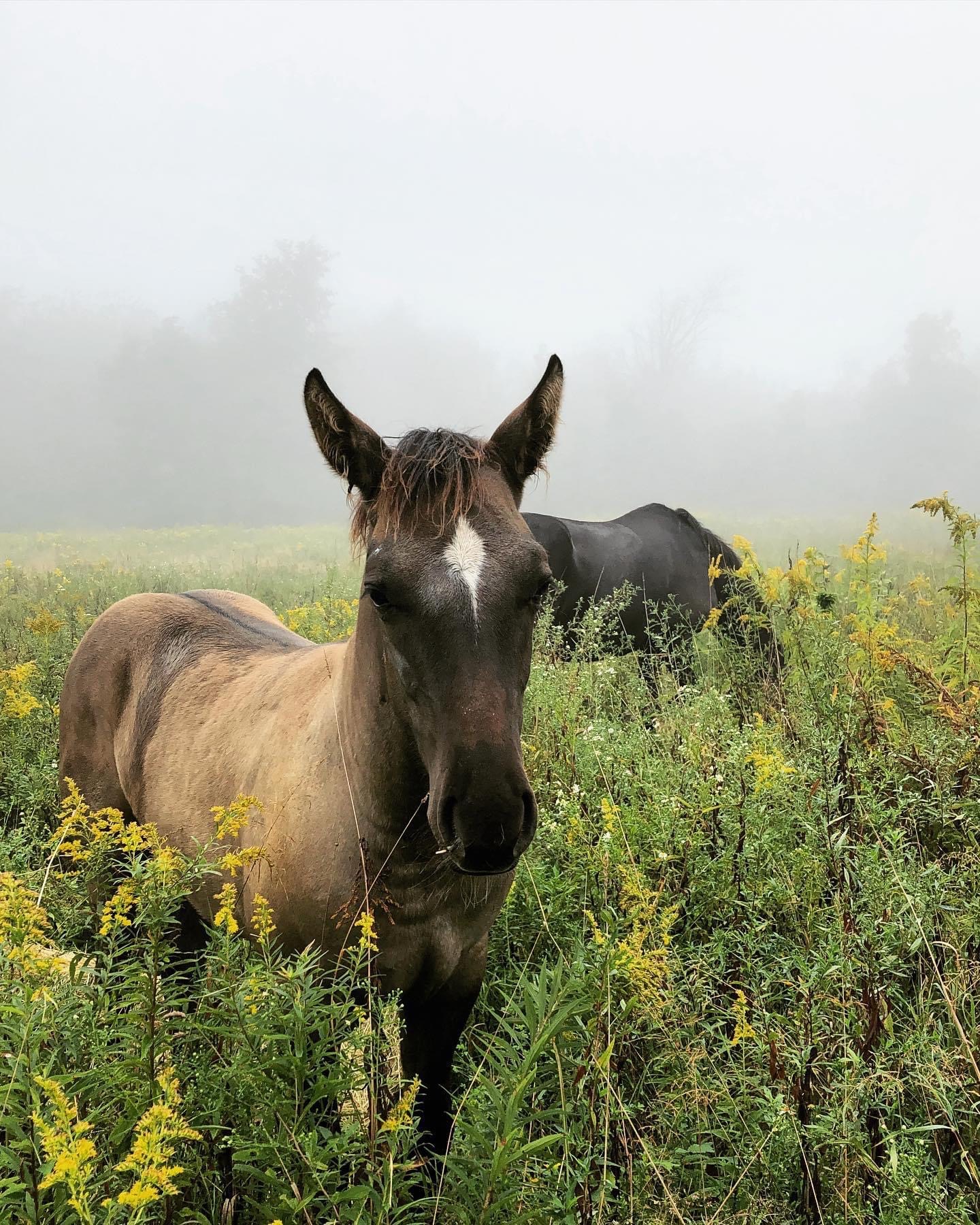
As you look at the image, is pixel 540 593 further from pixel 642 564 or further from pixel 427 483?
pixel 642 564

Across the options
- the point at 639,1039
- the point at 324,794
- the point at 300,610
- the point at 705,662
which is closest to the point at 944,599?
the point at 705,662

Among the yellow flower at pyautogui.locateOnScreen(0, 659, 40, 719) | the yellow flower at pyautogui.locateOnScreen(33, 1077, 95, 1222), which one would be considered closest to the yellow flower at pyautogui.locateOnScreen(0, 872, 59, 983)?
the yellow flower at pyautogui.locateOnScreen(33, 1077, 95, 1222)

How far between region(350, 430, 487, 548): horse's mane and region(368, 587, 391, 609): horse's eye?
0.17 meters

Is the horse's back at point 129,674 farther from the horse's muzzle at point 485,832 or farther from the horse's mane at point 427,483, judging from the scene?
the horse's muzzle at point 485,832

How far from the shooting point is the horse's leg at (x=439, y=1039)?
2438mm

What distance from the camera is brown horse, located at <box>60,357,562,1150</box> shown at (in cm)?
185

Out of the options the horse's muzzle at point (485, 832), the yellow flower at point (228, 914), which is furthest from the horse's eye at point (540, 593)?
the yellow flower at point (228, 914)

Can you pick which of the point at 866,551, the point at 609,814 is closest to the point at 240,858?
the point at 609,814

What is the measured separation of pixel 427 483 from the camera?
215cm

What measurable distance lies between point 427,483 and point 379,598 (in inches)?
14.5

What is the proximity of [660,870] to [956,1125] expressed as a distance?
128 cm

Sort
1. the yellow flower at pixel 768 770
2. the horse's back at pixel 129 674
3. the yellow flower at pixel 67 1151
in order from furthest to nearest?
the horse's back at pixel 129 674, the yellow flower at pixel 768 770, the yellow flower at pixel 67 1151

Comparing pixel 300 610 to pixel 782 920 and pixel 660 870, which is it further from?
pixel 782 920

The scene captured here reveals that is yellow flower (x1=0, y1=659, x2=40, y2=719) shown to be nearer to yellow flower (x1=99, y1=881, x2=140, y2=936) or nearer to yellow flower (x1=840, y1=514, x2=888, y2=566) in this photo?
yellow flower (x1=99, y1=881, x2=140, y2=936)
